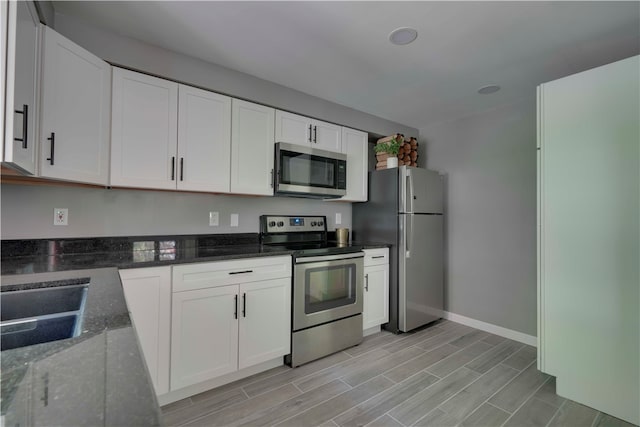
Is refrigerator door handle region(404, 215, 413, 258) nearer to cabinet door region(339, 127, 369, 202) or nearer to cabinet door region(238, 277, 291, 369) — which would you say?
cabinet door region(339, 127, 369, 202)

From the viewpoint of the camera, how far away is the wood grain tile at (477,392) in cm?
181

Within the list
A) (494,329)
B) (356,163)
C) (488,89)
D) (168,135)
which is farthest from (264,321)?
(488,89)

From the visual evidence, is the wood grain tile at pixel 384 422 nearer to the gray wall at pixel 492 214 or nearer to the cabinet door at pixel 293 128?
the gray wall at pixel 492 214

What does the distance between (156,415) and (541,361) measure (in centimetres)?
253

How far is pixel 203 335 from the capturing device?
1901mm

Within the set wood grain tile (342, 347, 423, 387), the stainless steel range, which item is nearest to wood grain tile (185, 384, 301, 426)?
the stainless steel range

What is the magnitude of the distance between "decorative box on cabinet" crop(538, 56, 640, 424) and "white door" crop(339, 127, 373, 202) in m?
1.58

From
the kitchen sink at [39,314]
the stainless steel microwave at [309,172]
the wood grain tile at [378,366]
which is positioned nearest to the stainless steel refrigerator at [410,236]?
the wood grain tile at [378,366]

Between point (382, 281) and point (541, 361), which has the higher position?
point (382, 281)

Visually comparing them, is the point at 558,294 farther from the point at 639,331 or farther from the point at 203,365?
the point at 203,365

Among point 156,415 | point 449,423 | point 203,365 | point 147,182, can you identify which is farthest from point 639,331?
point 147,182

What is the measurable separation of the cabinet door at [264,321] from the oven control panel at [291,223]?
2.18 ft

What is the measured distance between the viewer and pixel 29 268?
1.46 m

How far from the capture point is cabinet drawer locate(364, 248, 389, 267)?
286 centimetres
